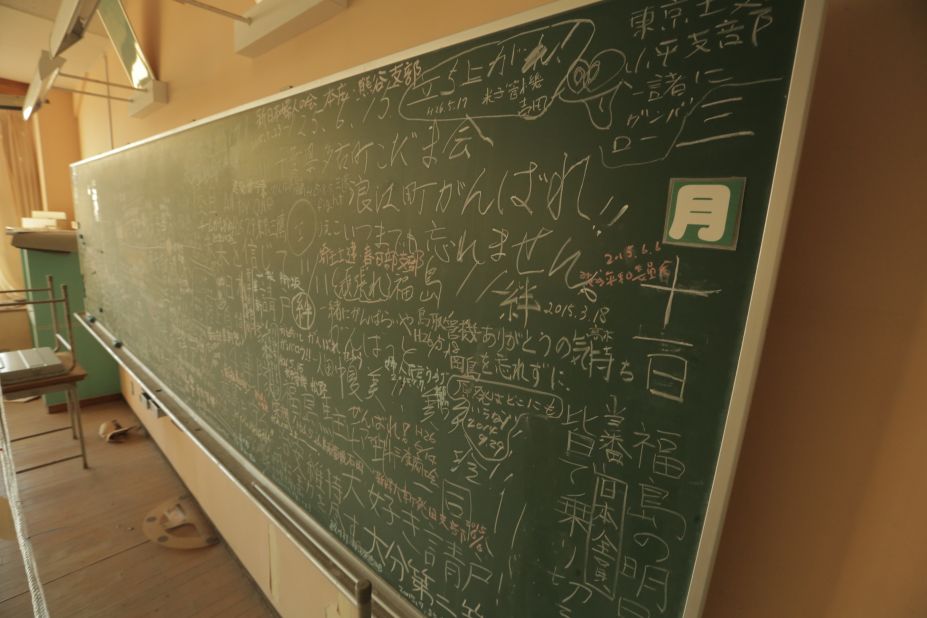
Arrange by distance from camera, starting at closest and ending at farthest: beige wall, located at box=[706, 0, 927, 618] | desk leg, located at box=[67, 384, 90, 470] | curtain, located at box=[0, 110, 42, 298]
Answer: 1. beige wall, located at box=[706, 0, 927, 618]
2. desk leg, located at box=[67, 384, 90, 470]
3. curtain, located at box=[0, 110, 42, 298]

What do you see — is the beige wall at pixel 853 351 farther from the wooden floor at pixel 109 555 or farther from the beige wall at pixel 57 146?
the beige wall at pixel 57 146

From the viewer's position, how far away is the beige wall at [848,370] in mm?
622

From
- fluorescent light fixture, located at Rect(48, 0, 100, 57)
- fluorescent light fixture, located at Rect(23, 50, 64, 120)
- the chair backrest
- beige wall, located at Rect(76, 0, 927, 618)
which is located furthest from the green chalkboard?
the chair backrest

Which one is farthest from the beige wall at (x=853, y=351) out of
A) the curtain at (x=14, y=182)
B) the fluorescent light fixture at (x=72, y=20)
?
the curtain at (x=14, y=182)

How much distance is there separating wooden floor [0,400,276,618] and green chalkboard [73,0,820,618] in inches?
73.1

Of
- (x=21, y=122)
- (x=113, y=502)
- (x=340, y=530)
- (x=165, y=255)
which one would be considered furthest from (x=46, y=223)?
(x=340, y=530)

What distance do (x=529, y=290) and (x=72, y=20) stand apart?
273 cm

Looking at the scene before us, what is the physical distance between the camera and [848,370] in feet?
2.23

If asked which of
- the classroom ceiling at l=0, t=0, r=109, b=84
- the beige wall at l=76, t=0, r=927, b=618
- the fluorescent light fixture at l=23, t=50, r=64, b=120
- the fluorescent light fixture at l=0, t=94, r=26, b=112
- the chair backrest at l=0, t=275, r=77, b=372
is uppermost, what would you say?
the classroom ceiling at l=0, t=0, r=109, b=84

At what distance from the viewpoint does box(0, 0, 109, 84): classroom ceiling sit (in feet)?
10.5

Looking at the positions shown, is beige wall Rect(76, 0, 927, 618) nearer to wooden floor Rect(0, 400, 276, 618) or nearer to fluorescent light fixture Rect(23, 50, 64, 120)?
wooden floor Rect(0, 400, 276, 618)

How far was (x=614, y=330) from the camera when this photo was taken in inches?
29.8

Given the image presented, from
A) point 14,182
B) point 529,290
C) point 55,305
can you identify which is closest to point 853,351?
point 529,290

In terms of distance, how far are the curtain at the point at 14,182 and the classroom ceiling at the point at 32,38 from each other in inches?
32.4
